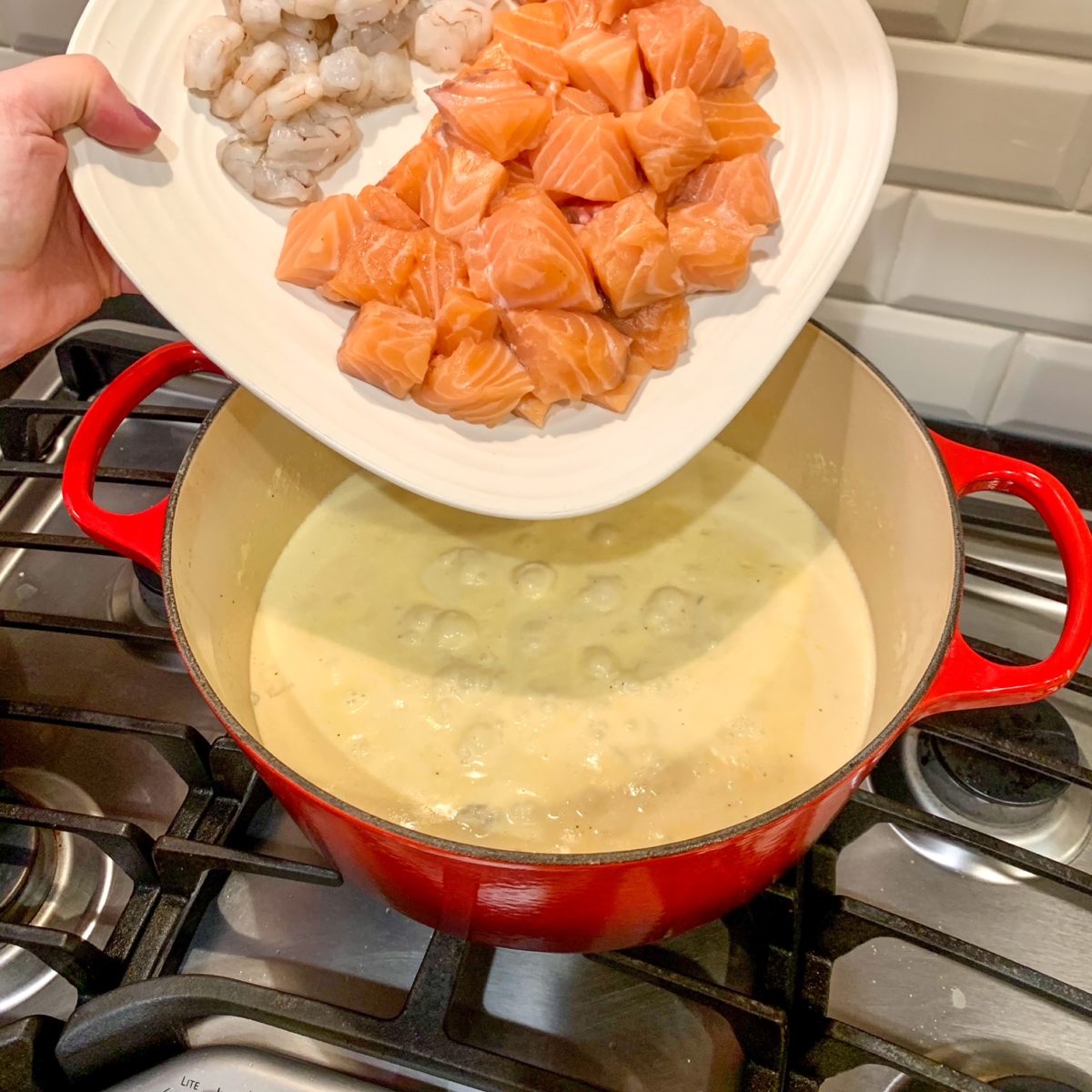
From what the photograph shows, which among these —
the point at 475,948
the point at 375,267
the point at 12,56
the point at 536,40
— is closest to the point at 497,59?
the point at 536,40

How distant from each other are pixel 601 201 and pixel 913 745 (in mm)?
642

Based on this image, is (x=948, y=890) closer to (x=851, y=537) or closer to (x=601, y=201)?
(x=851, y=537)

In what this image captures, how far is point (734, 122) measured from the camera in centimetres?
95

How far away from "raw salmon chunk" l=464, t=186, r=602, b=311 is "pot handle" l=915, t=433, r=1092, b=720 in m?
0.46

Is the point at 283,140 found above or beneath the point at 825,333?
above

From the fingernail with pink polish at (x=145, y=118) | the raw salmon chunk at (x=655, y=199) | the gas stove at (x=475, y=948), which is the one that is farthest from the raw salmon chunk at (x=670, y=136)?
the gas stove at (x=475, y=948)

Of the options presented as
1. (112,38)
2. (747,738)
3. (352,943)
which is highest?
(112,38)

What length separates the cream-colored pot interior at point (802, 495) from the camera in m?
0.94

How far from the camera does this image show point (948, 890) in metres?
0.93

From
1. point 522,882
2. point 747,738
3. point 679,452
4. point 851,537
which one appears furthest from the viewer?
point 851,537

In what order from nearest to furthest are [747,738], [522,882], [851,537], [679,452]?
1. [522,882]
2. [679,452]
3. [747,738]
4. [851,537]

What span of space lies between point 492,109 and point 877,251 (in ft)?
1.65

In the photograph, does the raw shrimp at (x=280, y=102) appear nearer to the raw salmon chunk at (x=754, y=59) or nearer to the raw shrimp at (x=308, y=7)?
the raw shrimp at (x=308, y=7)

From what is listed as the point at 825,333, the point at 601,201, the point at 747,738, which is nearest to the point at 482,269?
the point at 601,201
